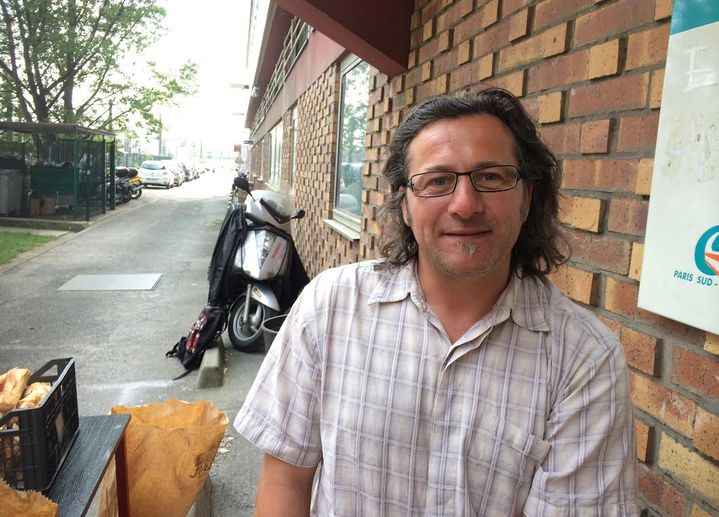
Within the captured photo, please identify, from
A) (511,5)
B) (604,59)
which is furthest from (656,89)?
(511,5)

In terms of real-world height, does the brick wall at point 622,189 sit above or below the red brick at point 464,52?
below

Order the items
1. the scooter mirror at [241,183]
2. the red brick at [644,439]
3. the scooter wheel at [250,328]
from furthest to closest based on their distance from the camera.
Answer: the scooter mirror at [241,183], the scooter wheel at [250,328], the red brick at [644,439]

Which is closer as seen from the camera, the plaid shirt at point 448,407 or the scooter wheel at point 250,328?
the plaid shirt at point 448,407

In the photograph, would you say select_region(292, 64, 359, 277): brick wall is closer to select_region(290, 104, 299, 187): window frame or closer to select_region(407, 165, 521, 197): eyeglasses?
A: select_region(290, 104, 299, 187): window frame

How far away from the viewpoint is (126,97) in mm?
20953

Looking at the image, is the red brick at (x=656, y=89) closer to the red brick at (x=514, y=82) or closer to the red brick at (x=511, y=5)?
the red brick at (x=514, y=82)

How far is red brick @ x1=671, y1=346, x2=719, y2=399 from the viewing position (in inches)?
57.1

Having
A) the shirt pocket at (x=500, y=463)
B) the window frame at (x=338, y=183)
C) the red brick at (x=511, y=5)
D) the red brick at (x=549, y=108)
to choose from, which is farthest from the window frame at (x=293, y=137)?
the shirt pocket at (x=500, y=463)

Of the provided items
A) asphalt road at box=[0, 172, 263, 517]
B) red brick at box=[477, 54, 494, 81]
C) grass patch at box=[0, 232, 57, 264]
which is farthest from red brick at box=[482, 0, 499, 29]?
grass patch at box=[0, 232, 57, 264]

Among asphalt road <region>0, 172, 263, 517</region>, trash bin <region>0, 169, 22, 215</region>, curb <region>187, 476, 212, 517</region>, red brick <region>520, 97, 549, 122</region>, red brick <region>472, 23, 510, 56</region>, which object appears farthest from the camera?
trash bin <region>0, 169, 22, 215</region>

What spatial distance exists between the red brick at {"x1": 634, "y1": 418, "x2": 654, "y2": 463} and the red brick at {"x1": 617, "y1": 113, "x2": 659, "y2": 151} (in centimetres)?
79

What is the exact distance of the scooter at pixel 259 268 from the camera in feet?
17.7

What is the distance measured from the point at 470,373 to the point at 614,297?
0.74 m

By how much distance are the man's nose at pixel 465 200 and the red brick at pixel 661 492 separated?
971 mm
